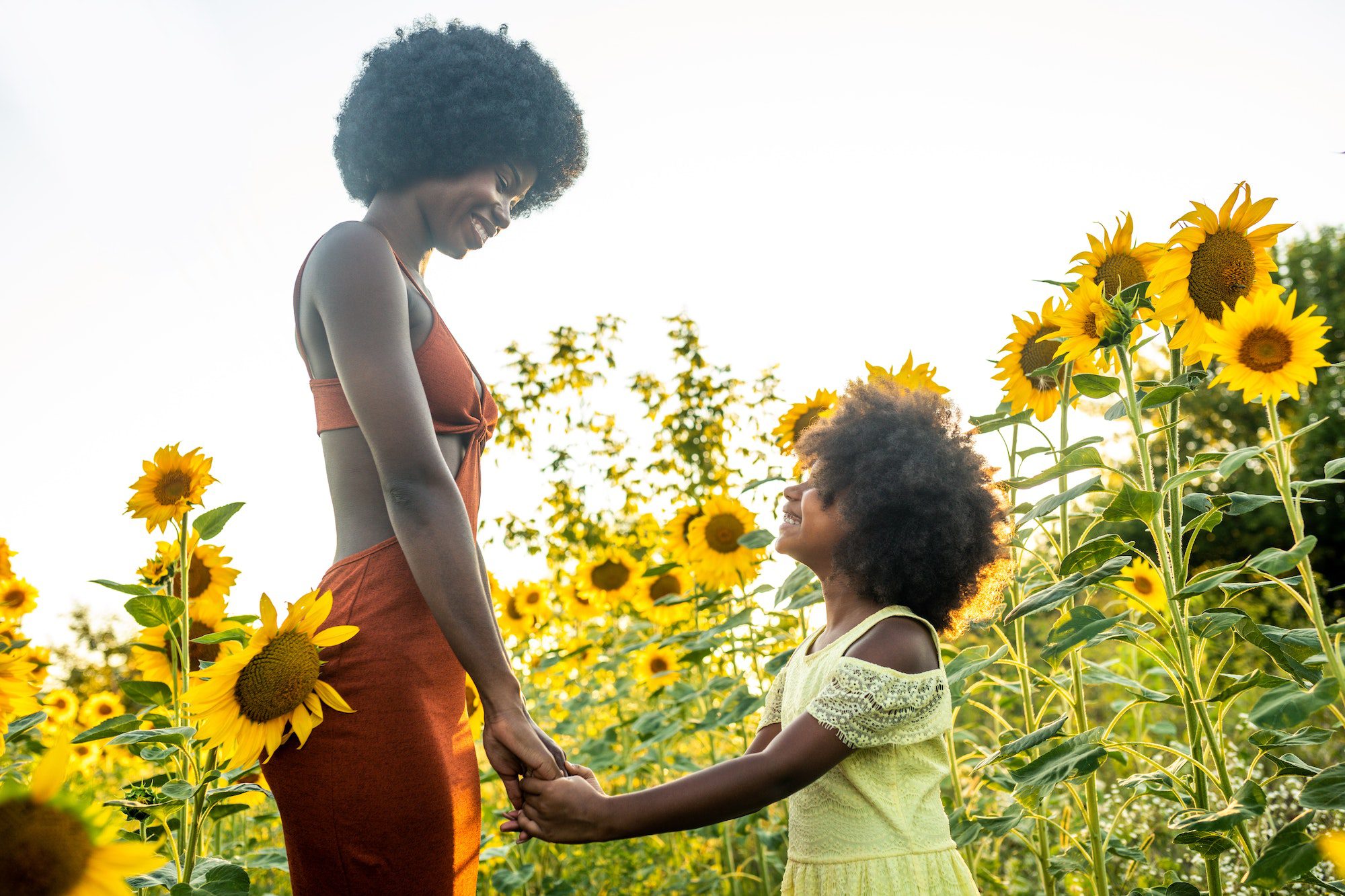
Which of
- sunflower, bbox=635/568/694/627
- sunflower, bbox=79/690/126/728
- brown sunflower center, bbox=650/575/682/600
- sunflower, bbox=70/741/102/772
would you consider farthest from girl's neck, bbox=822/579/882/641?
sunflower, bbox=79/690/126/728

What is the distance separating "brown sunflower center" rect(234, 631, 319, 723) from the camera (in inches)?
52.7

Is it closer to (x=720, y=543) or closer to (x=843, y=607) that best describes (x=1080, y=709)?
(x=843, y=607)

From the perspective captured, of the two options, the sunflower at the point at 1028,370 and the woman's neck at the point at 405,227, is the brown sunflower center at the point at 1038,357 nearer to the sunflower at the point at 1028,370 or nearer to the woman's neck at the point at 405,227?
the sunflower at the point at 1028,370

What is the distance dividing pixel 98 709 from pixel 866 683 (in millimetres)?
3767

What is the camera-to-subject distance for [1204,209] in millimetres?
1699

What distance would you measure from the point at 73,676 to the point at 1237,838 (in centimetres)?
986

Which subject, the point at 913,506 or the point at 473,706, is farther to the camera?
the point at 473,706

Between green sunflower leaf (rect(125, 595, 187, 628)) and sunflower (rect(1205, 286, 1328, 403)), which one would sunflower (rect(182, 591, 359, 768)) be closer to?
green sunflower leaf (rect(125, 595, 187, 628))

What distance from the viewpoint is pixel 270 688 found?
135 centimetres

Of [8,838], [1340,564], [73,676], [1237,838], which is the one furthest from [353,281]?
[1340,564]

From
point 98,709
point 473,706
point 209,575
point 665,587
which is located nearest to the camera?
point 209,575

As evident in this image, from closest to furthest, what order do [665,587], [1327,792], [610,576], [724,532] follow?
[1327,792] → [724,532] → [665,587] → [610,576]

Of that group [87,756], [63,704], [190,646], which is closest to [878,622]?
[190,646]

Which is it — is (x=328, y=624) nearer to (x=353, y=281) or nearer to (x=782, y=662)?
(x=353, y=281)
